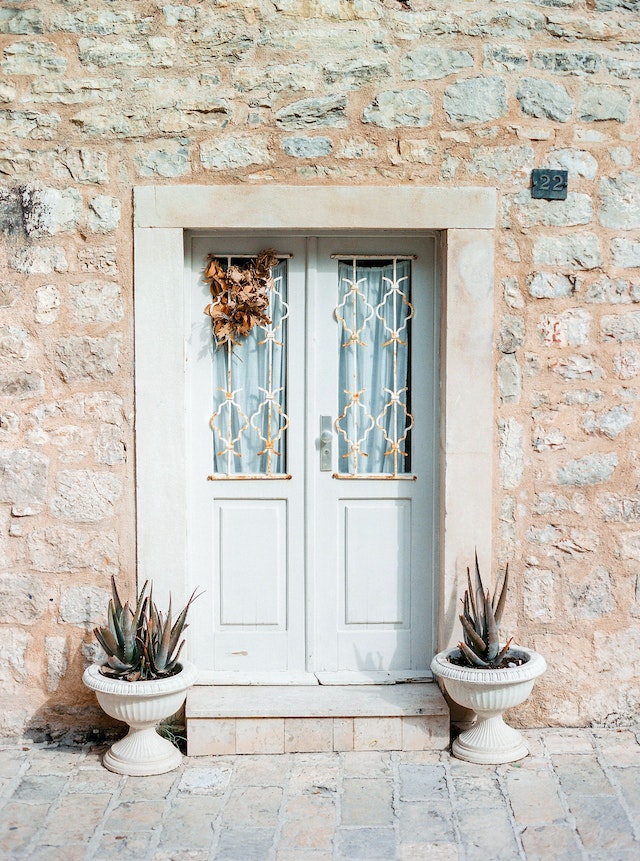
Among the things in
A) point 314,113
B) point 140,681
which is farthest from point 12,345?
point 314,113

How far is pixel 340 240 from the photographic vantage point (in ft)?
15.3

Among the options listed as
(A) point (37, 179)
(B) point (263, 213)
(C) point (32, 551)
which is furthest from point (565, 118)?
(C) point (32, 551)

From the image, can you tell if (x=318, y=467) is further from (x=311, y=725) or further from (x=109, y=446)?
(x=311, y=725)

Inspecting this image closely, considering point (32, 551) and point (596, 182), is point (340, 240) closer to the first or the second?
point (596, 182)

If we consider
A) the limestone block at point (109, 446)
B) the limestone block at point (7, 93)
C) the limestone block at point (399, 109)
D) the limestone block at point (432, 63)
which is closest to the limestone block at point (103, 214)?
the limestone block at point (7, 93)

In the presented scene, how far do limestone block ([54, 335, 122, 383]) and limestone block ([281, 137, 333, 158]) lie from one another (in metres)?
1.16

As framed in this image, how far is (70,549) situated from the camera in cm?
449

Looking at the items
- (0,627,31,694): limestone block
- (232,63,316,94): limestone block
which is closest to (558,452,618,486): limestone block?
(232,63,316,94): limestone block

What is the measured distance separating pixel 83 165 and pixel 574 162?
225 cm

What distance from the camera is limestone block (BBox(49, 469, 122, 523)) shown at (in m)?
4.47

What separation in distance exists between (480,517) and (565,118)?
1.88 meters

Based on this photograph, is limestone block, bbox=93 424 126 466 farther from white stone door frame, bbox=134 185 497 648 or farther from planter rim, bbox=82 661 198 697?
planter rim, bbox=82 661 198 697

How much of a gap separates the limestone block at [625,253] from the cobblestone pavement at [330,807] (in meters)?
2.20

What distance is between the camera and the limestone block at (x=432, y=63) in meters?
4.42
